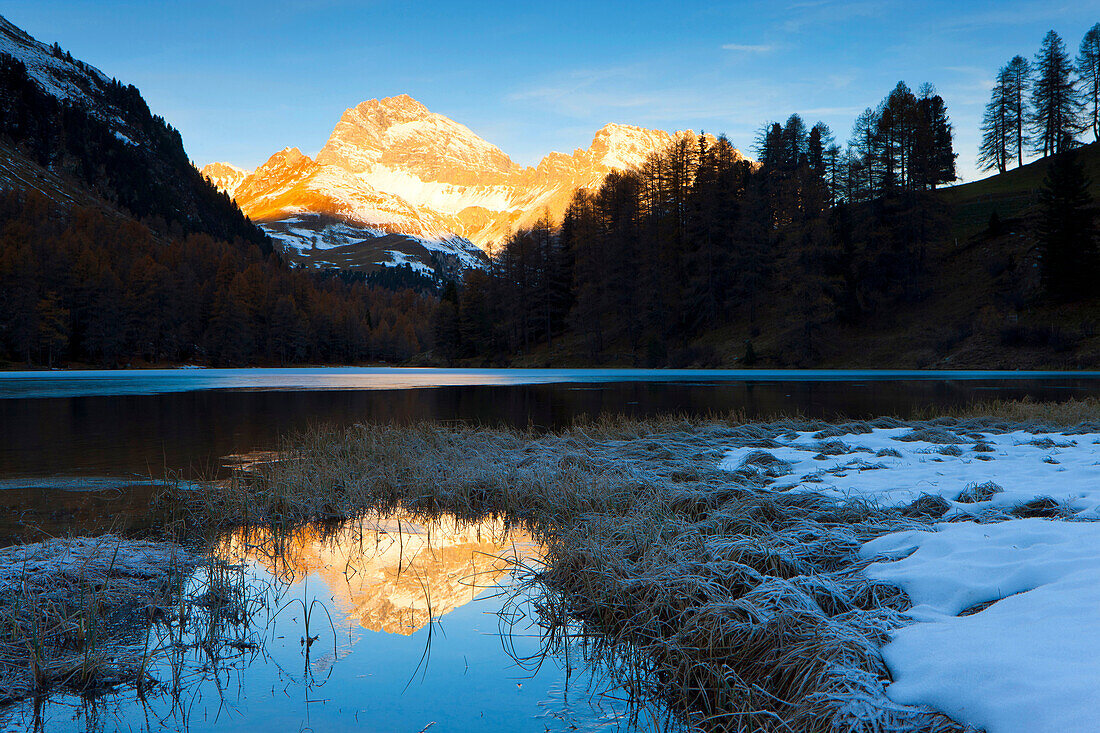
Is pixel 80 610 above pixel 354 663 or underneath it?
above

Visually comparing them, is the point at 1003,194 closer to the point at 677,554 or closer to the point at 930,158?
the point at 930,158

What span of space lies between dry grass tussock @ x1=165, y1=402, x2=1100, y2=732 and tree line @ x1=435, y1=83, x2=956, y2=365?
38.4 meters

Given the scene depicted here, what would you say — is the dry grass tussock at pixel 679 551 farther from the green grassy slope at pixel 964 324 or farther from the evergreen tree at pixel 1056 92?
the evergreen tree at pixel 1056 92

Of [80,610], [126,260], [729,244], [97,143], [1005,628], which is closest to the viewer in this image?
[1005,628]

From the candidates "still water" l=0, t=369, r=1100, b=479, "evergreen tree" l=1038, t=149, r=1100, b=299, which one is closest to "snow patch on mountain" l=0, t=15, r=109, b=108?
"still water" l=0, t=369, r=1100, b=479

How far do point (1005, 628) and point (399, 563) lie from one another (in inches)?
208

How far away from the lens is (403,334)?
132 metres

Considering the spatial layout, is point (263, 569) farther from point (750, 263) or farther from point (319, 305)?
point (319, 305)

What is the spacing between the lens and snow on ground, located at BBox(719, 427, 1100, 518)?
20.8 feet

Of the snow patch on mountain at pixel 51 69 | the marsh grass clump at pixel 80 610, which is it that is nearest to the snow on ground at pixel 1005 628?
the marsh grass clump at pixel 80 610

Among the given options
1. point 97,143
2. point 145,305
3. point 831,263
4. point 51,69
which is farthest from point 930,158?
point 51,69

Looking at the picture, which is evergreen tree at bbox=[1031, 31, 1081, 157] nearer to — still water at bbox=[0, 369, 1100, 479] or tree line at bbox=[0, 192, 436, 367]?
still water at bbox=[0, 369, 1100, 479]

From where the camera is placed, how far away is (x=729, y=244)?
57812 mm

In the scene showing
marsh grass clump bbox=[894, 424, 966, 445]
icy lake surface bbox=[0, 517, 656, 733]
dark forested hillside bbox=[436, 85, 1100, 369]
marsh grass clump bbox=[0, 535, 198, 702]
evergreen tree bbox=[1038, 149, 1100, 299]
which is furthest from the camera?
dark forested hillside bbox=[436, 85, 1100, 369]
